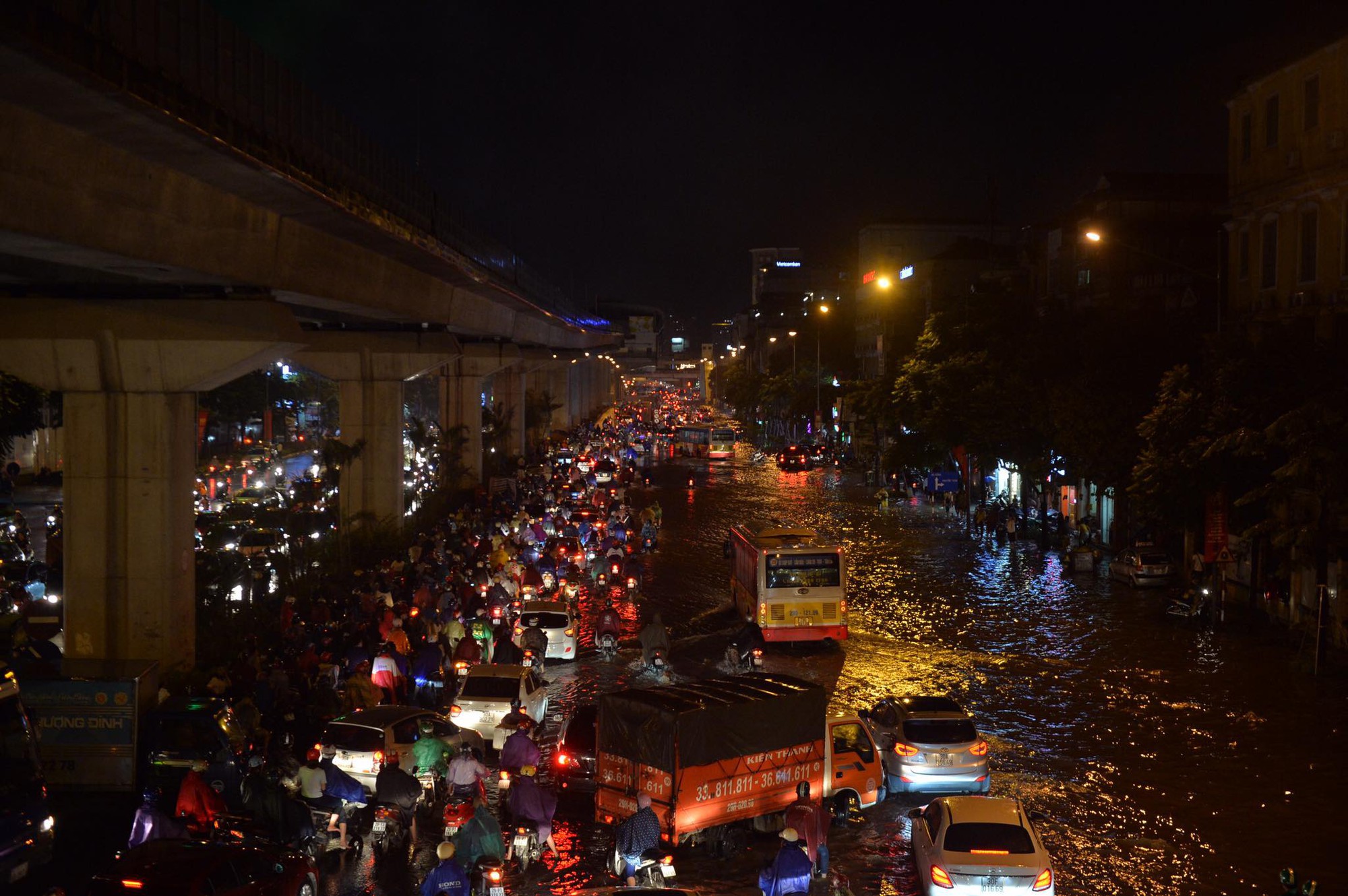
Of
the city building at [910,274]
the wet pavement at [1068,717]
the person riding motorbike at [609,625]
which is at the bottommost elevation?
the wet pavement at [1068,717]

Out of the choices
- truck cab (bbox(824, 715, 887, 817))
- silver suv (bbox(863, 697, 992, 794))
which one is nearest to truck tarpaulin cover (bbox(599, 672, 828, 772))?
truck cab (bbox(824, 715, 887, 817))

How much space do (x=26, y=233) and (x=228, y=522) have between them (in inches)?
943

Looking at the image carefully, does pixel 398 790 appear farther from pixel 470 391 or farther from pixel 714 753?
pixel 470 391

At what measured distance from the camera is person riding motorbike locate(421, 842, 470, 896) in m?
11.0

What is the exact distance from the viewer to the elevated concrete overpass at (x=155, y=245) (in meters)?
12.6

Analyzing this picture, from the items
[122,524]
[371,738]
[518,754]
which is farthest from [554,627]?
Result: [518,754]

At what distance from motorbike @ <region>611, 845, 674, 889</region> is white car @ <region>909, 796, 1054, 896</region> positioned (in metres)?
2.51

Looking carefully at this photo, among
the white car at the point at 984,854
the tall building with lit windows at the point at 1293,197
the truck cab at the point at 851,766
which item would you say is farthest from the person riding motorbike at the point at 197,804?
the tall building with lit windows at the point at 1293,197

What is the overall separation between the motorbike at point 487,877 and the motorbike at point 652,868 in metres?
1.29

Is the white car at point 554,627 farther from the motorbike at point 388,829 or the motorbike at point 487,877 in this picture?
the motorbike at point 487,877

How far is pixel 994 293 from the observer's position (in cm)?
5231

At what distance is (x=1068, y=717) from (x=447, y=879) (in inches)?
486

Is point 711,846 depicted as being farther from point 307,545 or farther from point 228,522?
point 228,522

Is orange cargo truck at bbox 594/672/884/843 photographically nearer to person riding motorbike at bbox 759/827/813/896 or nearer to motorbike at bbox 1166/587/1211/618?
person riding motorbike at bbox 759/827/813/896
